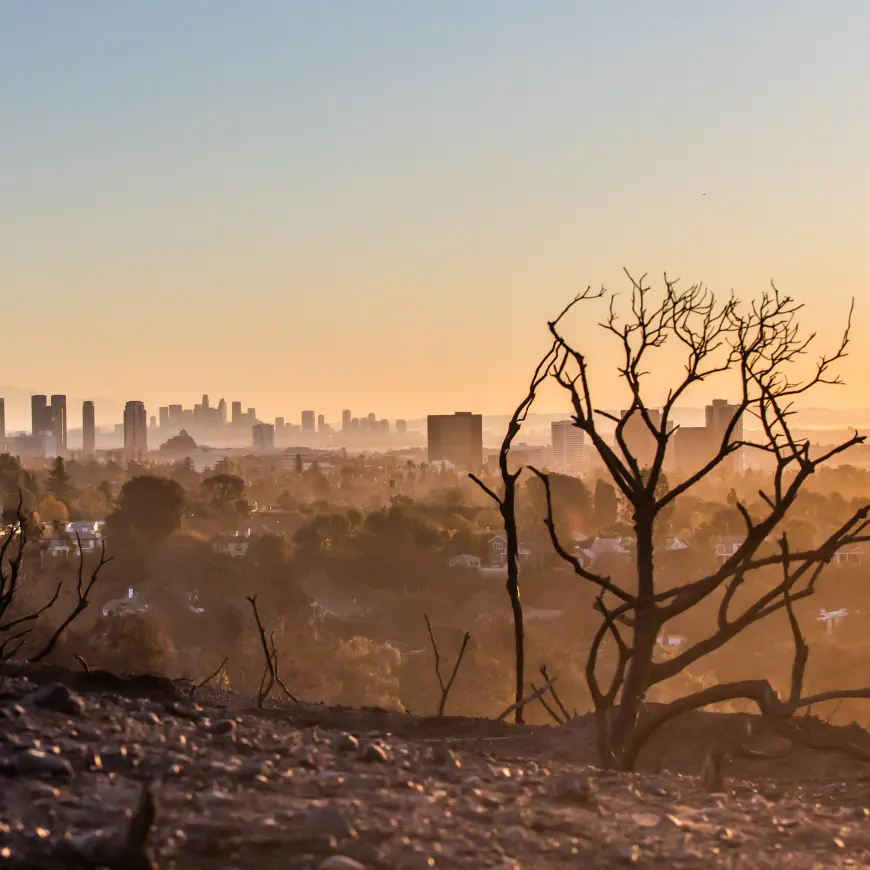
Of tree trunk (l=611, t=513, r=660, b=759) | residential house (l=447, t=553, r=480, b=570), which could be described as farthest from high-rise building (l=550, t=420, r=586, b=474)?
tree trunk (l=611, t=513, r=660, b=759)

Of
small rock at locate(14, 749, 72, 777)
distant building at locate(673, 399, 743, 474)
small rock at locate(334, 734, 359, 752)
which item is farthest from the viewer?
distant building at locate(673, 399, 743, 474)

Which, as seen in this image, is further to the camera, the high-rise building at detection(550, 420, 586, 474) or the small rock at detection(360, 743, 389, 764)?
the high-rise building at detection(550, 420, 586, 474)

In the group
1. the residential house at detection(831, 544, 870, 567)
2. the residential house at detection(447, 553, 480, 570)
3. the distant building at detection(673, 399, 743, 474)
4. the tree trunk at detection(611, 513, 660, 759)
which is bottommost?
the residential house at detection(447, 553, 480, 570)

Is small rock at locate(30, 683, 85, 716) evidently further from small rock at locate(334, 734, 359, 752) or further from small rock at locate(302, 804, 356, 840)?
small rock at locate(302, 804, 356, 840)

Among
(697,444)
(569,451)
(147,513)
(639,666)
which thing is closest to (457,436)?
(569,451)

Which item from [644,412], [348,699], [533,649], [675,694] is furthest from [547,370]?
[533,649]

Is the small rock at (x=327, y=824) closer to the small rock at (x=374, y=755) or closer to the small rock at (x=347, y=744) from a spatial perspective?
the small rock at (x=374, y=755)

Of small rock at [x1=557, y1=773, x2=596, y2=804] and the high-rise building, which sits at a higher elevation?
the high-rise building

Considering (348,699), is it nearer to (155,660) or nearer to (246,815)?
(155,660)

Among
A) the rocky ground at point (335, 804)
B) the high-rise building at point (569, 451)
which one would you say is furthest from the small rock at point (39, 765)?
the high-rise building at point (569, 451)
